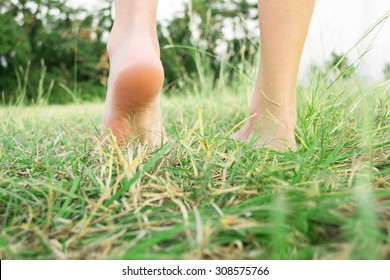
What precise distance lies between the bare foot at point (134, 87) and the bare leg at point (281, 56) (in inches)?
9.0

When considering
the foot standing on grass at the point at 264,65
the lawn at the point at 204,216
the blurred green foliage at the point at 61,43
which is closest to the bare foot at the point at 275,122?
the foot standing on grass at the point at 264,65

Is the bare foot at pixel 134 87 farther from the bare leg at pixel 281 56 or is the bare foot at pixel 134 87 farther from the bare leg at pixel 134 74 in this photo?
the bare leg at pixel 281 56

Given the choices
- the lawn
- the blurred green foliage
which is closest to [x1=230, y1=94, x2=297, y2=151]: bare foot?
the lawn

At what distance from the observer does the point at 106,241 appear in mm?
458

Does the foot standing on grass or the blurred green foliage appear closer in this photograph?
the foot standing on grass

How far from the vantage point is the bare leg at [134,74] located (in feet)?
2.69

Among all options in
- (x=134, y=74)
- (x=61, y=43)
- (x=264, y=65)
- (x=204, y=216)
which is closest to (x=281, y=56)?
(x=264, y=65)

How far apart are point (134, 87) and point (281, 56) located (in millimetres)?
319

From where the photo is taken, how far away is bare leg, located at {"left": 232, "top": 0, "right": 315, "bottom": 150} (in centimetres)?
89

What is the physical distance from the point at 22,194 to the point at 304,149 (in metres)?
0.51

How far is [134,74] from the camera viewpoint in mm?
812

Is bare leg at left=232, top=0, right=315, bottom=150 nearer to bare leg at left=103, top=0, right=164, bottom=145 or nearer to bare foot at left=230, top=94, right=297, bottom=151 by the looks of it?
bare foot at left=230, top=94, right=297, bottom=151
